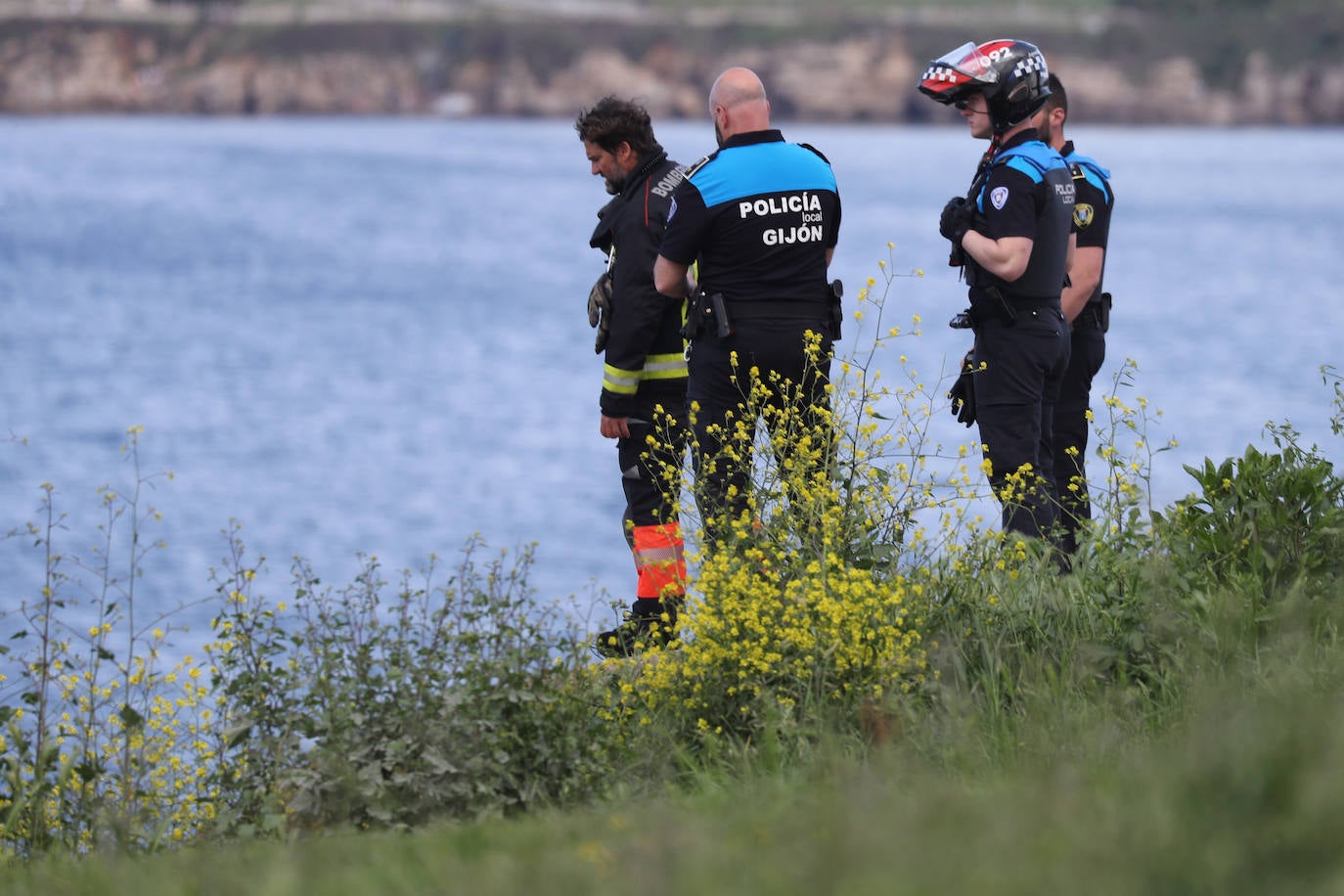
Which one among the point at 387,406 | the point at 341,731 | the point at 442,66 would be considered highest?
the point at 442,66

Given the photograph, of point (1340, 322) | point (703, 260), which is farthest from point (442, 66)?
point (703, 260)

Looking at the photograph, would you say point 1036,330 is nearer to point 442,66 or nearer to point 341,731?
point 341,731

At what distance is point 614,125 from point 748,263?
89 centimetres

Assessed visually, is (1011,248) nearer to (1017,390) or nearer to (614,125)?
(1017,390)

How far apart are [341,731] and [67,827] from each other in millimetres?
954

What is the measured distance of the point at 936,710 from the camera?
4816 millimetres

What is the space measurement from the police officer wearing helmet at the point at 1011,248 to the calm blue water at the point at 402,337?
110 cm

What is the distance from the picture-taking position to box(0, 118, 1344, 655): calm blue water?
21062 mm

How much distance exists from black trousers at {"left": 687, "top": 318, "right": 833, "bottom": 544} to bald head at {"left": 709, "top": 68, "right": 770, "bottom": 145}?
29.9 inches

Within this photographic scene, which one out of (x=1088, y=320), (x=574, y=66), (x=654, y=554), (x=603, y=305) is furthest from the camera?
(x=574, y=66)

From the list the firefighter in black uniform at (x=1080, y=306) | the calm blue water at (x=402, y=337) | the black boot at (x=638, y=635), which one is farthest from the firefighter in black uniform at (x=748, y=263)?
the firefighter in black uniform at (x=1080, y=306)

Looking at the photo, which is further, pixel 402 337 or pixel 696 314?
pixel 402 337

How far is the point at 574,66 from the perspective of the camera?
140 meters

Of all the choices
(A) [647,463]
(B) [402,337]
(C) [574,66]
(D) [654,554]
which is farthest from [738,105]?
(C) [574,66]
